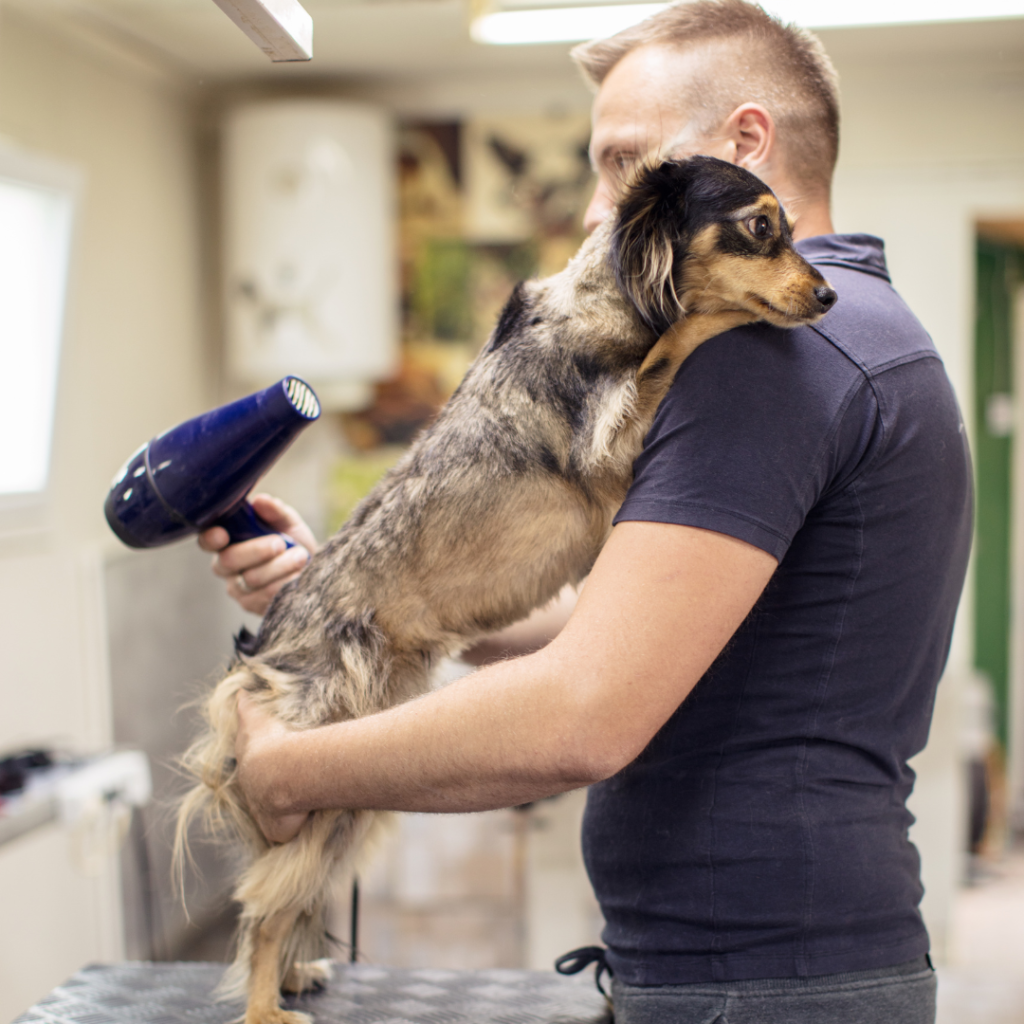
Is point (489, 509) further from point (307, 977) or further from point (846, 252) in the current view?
point (307, 977)

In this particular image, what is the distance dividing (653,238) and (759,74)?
0.24 meters

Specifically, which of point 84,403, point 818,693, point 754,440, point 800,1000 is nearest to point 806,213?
point 754,440

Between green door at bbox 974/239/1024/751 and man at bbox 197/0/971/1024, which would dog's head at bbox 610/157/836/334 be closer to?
man at bbox 197/0/971/1024

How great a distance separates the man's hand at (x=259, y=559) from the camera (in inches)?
53.7

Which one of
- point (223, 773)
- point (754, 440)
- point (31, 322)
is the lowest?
point (223, 773)

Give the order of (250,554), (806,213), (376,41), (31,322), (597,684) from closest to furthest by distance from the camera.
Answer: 1. (597,684)
2. (806,213)
3. (250,554)
4. (31,322)
5. (376,41)

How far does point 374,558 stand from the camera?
46.1 inches

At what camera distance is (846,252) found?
1053 millimetres

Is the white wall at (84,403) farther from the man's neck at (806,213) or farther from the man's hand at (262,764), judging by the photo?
the man's neck at (806,213)

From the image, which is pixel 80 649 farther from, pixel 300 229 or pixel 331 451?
pixel 300 229

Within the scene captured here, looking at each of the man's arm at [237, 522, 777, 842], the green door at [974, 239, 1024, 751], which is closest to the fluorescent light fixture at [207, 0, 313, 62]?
the man's arm at [237, 522, 777, 842]

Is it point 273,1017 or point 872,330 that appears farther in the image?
point 273,1017

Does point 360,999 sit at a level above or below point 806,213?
below

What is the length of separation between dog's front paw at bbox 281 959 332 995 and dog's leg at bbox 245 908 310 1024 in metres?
0.04
